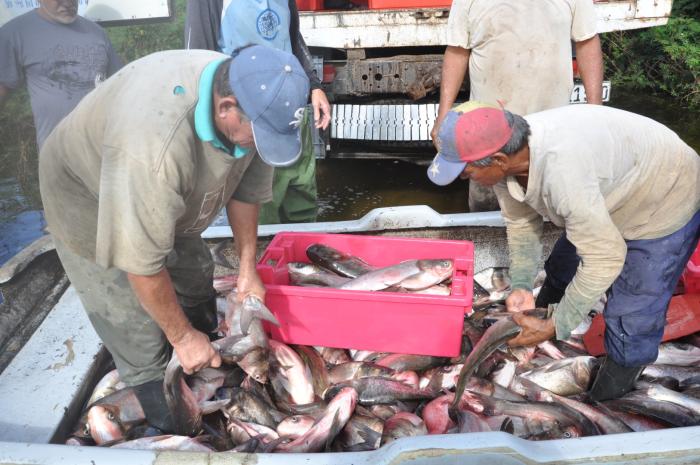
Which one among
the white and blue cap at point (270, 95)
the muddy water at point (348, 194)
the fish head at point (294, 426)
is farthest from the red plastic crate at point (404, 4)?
the fish head at point (294, 426)

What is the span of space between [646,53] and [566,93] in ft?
31.7

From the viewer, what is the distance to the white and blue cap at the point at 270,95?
196 centimetres

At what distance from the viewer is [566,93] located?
12.7 ft

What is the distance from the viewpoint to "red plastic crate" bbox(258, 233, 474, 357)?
290 centimetres

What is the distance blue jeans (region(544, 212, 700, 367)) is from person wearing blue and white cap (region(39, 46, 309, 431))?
170 cm

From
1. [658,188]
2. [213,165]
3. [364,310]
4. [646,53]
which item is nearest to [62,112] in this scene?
[213,165]

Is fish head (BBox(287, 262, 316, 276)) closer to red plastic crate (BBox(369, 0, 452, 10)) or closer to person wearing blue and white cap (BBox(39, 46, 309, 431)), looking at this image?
person wearing blue and white cap (BBox(39, 46, 309, 431))

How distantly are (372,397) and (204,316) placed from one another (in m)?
1.10

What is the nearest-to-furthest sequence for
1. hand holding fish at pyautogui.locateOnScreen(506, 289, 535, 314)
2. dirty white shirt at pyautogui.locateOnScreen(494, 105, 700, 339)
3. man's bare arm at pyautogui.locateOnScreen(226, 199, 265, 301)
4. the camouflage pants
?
dirty white shirt at pyautogui.locateOnScreen(494, 105, 700, 339) < the camouflage pants < man's bare arm at pyautogui.locateOnScreen(226, 199, 265, 301) < hand holding fish at pyautogui.locateOnScreen(506, 289, 535, 314)

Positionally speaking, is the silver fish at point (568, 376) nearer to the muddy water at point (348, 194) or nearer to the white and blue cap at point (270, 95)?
the white and blue cap at point (270, 95)

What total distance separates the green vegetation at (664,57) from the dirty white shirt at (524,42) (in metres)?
8.01

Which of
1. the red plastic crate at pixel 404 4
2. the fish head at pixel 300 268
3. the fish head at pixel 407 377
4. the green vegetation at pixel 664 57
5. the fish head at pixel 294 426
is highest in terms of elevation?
the red plastic crate at pixel 404 4

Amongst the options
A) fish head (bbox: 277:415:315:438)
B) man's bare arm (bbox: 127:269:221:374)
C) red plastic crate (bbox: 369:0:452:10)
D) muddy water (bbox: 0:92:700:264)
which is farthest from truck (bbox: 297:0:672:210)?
man's bare arm (bbox: 127:269:221:374)

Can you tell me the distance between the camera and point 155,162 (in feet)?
6.33
